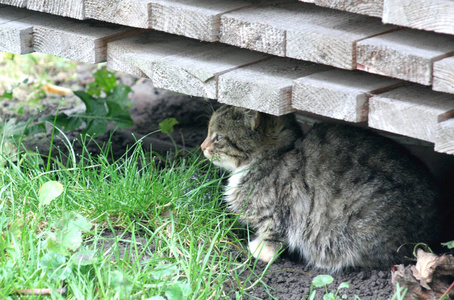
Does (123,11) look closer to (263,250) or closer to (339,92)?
(339,92)

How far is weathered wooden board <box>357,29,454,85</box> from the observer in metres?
2.41

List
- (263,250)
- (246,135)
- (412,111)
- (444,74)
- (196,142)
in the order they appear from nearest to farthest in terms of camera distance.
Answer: (444,74)
(412,111)
(263,250)
(246,135)
(196,142)

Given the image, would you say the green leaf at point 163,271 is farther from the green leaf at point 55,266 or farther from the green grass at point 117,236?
the green leaf at point 55,266

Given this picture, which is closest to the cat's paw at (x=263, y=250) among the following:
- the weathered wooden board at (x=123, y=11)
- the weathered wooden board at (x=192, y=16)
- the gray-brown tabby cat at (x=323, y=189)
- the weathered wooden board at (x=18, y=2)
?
the gray-brown tabby cat at (x=323, y=189)

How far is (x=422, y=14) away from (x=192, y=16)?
3.61 feet

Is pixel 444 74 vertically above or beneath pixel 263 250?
above

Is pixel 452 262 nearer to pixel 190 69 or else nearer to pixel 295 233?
pixel 295 233

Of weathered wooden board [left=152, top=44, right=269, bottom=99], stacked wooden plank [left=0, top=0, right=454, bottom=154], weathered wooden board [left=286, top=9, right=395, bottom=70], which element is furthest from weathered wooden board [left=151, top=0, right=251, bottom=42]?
weathered wooden board [left=286, top=9, right=395, bottom=70]

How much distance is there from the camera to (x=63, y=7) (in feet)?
10.6

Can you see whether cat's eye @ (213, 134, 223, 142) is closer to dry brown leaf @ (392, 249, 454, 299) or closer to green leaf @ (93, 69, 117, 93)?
dry brown leaf @ (392, 249, 454, 299)

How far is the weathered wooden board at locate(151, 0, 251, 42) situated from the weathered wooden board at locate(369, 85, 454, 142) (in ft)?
2.81

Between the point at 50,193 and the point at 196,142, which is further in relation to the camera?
the point at 196,142

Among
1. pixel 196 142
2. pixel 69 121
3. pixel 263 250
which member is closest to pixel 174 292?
pixel 263 250

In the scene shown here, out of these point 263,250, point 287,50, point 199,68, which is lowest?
point 263,250
